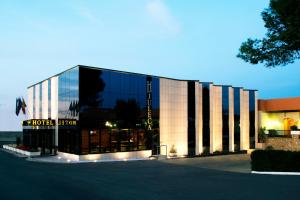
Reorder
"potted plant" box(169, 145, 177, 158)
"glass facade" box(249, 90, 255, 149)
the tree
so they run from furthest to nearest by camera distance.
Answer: "glass facade" box(249, 90, 255, 149)
"potted plant" box(169, 145, 177, 158)
the tree

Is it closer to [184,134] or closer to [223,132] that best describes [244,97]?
[223,132]

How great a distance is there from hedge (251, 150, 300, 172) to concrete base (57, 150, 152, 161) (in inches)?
621

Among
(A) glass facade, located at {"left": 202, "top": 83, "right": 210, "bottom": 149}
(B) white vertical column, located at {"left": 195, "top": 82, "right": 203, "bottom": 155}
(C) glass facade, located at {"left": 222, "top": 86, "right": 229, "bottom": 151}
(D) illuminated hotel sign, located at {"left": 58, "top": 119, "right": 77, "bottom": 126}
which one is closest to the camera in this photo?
(D) illuminated hotel sign, located at {"left": 58, "top": 119, "right": 77, "bottom": 126}

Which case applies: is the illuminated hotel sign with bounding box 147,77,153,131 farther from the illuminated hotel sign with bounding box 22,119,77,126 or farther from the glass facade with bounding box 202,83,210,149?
the illuminated hotel sign with bounding box 22,119,77,126

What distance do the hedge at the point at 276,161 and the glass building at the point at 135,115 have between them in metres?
16.6

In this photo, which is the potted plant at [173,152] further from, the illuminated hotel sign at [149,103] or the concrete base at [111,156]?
the illuminated hotel sign at [149,103]

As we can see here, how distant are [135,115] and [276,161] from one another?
18.4 meters

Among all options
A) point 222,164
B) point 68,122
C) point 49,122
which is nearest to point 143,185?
point 222,164

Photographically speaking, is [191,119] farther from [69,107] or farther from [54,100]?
[54,100]

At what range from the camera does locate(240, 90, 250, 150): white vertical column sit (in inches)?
2085

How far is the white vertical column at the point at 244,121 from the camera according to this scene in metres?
53.0

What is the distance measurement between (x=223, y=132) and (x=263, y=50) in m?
25.1

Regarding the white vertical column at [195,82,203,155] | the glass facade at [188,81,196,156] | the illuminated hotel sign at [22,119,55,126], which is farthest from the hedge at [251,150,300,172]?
the illuminated hotel sign at [22,119,55,126]

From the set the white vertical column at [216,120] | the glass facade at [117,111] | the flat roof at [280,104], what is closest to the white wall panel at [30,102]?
the glass facade at [117,111]
